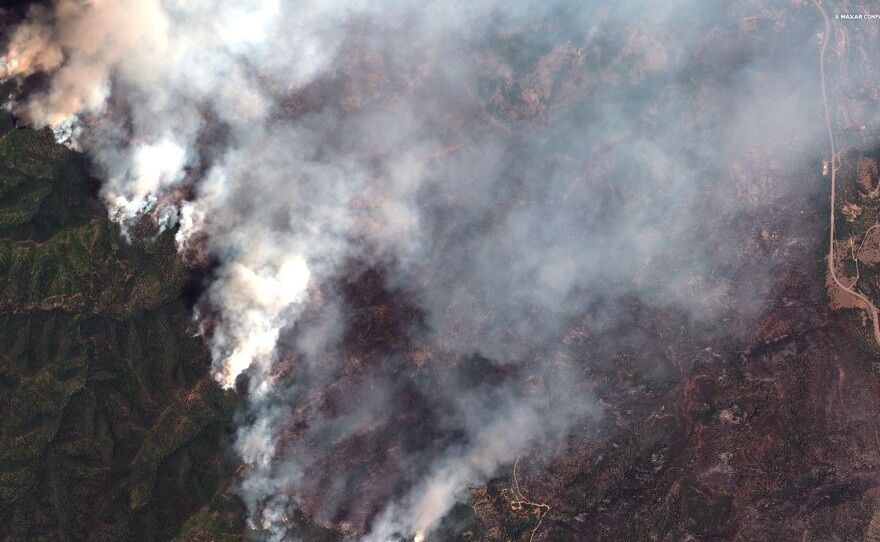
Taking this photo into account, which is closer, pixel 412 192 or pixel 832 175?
pixel 412 192

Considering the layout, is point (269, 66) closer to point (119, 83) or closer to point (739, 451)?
point (119, 83)

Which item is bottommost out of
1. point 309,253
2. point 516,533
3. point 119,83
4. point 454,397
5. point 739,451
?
point 739,451

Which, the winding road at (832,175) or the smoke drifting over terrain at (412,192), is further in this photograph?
the winding road at (832,175)

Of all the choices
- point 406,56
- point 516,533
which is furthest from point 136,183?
point 516,533

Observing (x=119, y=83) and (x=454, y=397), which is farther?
(x=454, y=397)

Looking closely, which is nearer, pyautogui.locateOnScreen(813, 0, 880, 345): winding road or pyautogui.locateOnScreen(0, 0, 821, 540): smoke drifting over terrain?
pyautogui.locateOnScreen(0, 0, 821, 540): smoke drifting over terrain

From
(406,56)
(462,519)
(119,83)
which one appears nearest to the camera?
(119,83)

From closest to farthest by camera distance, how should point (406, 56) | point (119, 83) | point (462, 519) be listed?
point (119, 83), point (406, 56), point (462, 519)

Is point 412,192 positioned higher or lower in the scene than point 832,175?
higher
